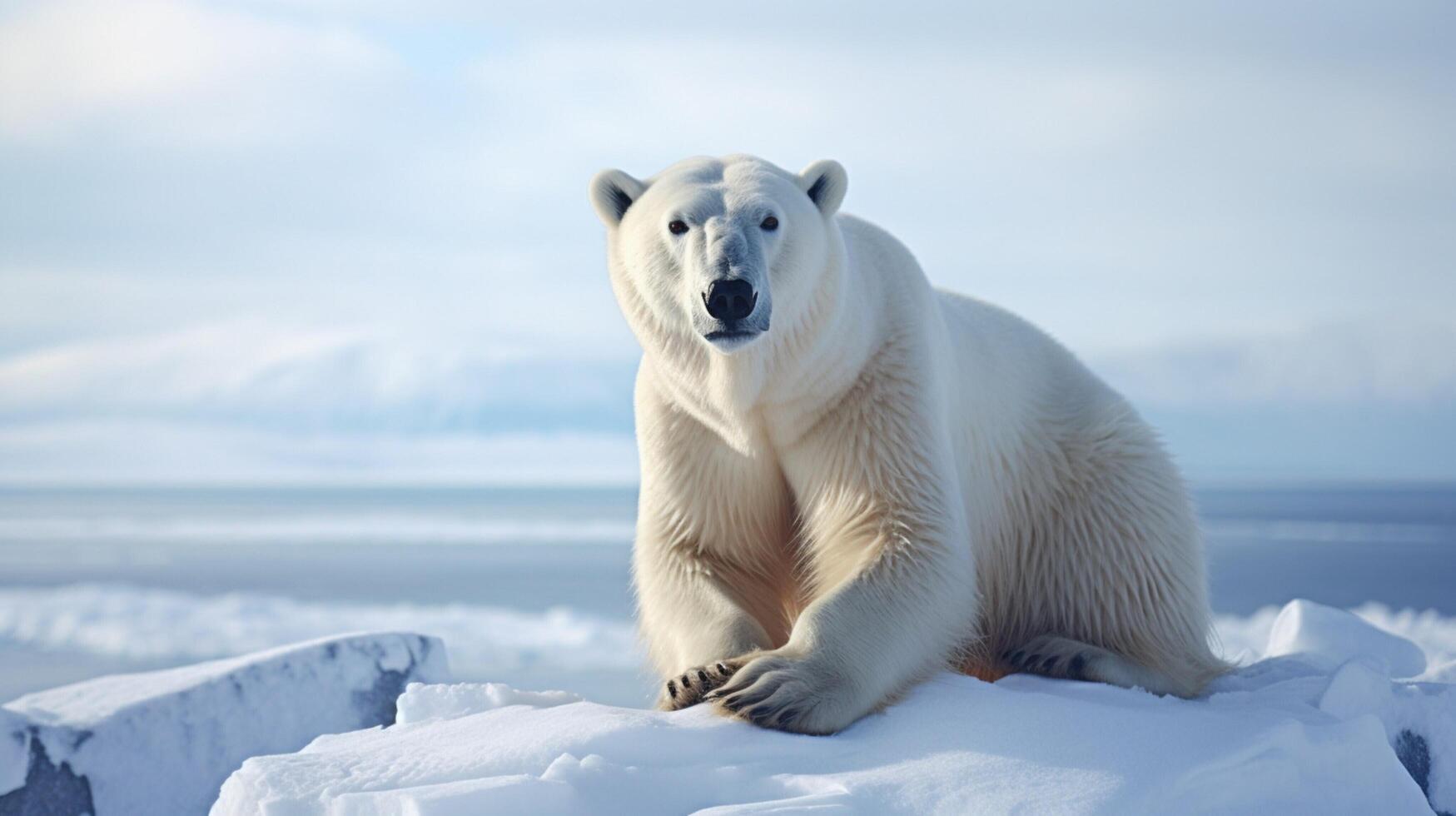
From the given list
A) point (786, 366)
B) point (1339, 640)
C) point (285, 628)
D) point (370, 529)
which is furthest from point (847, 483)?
point (370, 529)

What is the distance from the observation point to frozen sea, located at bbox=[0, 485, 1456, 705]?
464 inches

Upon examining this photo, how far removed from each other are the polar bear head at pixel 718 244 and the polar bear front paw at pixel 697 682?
742 millimetres

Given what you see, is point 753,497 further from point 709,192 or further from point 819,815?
point 819,815

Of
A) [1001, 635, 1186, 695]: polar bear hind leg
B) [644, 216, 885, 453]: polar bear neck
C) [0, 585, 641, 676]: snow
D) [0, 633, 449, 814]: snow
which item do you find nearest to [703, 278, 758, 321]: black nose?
[644, 216, 885, 453]: polar bear neck

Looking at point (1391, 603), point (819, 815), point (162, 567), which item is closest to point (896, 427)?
point (819, 815)

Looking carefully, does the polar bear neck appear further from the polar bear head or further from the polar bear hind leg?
the polar bear hind leg

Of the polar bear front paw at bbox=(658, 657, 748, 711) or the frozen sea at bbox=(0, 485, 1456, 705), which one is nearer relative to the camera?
the polar bear front paw at bbox=(658, 657, 748, 711)

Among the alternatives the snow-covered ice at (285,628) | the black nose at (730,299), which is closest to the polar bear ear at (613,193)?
the black nose at (730,299)

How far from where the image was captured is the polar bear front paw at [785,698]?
286 cm

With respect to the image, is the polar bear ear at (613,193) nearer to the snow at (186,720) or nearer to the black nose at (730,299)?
the black nose at (730,299)

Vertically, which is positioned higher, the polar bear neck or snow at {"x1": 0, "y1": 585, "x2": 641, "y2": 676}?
the polar bear neck

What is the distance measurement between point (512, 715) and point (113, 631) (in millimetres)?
12124

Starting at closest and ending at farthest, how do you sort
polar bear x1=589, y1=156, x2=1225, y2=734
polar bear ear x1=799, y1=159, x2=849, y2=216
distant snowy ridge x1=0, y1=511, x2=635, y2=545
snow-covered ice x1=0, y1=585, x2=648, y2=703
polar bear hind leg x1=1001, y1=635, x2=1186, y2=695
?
polar bear x1=589, y1=156, x2=1225, y2=734 → polar bear ear x1=799, y1=159, x2=849, y2=216 → polar bear hind leg x1=1001, y1=635, x2=1186, y2=695 → snow-covered ice x1=0, y1=585, x2=648, y2=703 → distant snowy ridge x1=0, y1=511, x2=635, y2=545

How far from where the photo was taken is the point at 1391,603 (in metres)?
16.8
